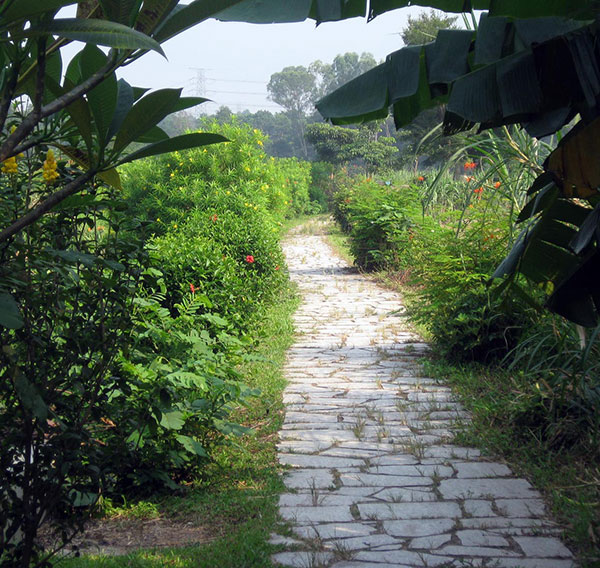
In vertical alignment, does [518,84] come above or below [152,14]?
below

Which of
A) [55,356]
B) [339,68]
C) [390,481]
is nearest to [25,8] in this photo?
[55,356]

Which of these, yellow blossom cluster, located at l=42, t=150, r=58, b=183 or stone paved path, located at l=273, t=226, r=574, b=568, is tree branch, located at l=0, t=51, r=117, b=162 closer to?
yellow blossom cluster, located at l=42, t=150, r=58, b=183

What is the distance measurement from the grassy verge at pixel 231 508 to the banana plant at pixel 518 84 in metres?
2.03

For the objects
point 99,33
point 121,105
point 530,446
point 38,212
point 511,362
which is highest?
point 99,33

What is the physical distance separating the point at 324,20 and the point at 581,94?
1369 mm

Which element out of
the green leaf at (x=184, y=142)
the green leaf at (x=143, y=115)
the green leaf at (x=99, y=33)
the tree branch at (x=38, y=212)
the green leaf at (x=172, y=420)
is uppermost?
the green leaf at (x=99, y=33)

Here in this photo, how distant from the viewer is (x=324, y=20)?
3.32 metres

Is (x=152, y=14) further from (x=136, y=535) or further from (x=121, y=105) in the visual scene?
(x=136, y=535)

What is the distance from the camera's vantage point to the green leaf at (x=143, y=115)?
5.42ft

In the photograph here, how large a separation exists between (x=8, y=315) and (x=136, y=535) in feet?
8.12

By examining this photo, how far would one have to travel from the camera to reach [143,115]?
167 cm

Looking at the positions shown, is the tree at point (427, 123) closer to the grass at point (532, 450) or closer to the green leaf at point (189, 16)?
the grass at point (532, 450)

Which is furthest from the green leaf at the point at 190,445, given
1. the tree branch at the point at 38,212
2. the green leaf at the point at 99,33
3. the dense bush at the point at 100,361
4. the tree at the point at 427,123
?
the tree at the point at 427,123

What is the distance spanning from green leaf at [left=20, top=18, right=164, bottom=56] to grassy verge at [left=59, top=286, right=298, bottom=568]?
7.95 ft
